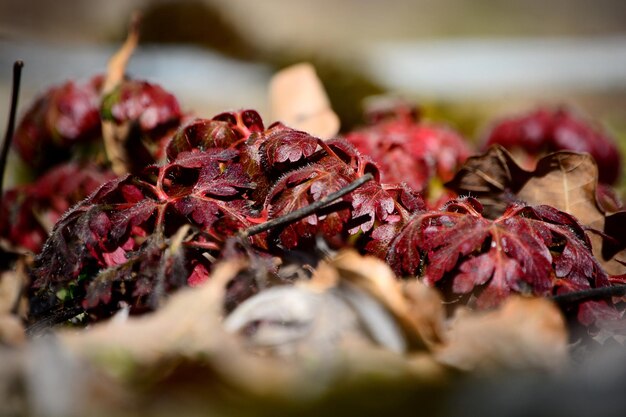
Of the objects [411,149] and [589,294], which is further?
[411,149]

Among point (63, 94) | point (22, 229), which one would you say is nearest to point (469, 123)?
point (63, 94)

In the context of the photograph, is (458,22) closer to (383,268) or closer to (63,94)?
(63,94)

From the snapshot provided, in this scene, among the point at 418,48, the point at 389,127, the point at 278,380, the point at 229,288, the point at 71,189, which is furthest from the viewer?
the point at 418,48

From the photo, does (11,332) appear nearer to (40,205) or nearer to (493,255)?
(493,255)

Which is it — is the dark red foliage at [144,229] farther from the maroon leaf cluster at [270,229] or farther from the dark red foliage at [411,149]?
the dark red foliage at [411,149]

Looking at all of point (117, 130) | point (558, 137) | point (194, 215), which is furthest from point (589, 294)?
point (558, 137)
